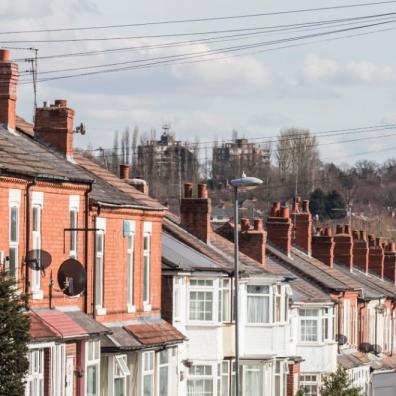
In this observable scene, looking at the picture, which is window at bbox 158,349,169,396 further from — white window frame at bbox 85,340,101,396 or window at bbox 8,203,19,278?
window at bbox 8,203,19,278

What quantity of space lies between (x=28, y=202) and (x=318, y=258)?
131 feet

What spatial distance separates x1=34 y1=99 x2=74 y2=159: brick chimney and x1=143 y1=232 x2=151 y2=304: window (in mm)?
3689

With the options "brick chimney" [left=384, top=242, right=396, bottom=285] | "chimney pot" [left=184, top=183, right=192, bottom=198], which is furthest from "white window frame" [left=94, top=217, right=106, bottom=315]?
"brick chimney" [left=384, top=242, right=396, bottom=285]

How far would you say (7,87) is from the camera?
134 feet

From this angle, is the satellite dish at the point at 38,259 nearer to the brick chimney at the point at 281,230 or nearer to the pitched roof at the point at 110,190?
the pitched roof at the point at 110,190

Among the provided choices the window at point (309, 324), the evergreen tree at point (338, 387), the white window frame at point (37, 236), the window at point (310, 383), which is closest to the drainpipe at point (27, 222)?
the white window frame at point (37, 236)

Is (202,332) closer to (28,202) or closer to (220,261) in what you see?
(220,261)

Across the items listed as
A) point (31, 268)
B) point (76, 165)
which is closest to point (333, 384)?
point (76, 165)

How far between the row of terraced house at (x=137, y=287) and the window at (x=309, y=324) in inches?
1.5

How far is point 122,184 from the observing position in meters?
46.2

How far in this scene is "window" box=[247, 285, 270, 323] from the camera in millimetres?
54656

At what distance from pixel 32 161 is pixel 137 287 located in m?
7.08

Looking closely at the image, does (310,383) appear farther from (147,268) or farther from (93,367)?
(93,367)

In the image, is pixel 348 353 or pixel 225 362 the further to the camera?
pixel 348 353
